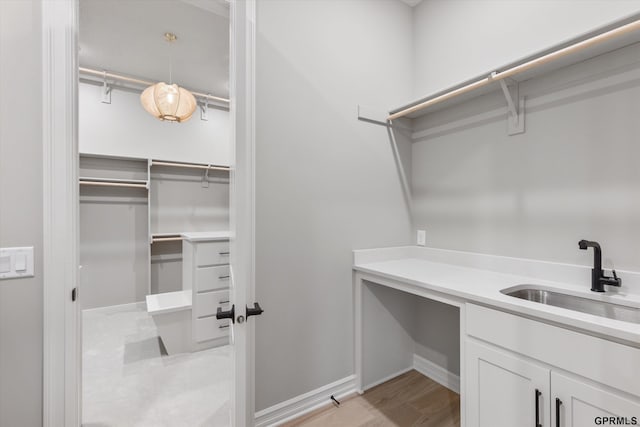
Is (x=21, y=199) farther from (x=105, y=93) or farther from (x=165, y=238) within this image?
(x=105, y=93)

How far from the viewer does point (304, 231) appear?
1.77 metres

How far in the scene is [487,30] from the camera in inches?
72.9

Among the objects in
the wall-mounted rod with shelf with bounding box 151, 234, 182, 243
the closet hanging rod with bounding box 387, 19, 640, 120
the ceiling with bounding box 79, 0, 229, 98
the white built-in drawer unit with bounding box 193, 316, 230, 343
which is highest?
the ceiling with bounding box 79, 0, 229, 98

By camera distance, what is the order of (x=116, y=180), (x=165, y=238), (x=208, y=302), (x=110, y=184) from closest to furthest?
(x=208, y=302)
(x=110, y=184)
(x=116, y=180)
(x=165, y=238)

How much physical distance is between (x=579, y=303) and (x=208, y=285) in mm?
2584

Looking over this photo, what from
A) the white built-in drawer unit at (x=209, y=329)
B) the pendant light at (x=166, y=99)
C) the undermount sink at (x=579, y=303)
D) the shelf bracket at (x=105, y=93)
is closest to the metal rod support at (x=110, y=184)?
the shelf bracket at (x=105, y=93)

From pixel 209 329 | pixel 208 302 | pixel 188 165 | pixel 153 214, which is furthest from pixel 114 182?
pixel 209 329

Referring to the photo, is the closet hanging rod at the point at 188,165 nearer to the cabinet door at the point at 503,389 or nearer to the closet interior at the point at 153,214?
the closet interior at the point at 153,214

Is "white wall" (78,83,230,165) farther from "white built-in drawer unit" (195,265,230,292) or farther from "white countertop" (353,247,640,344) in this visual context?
"white countertop" (353,247,640,344)

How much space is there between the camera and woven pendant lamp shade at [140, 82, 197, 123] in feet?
8.70

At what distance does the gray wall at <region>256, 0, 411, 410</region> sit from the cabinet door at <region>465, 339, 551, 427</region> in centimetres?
84

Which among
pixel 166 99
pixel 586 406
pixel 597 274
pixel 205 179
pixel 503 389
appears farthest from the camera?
pixel 205 179

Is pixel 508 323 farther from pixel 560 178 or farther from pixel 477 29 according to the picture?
pixel 477 29

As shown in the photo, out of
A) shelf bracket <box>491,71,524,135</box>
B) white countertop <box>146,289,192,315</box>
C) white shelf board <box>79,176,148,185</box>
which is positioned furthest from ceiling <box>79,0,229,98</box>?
white countertop <box>146,289,192,315</box>
